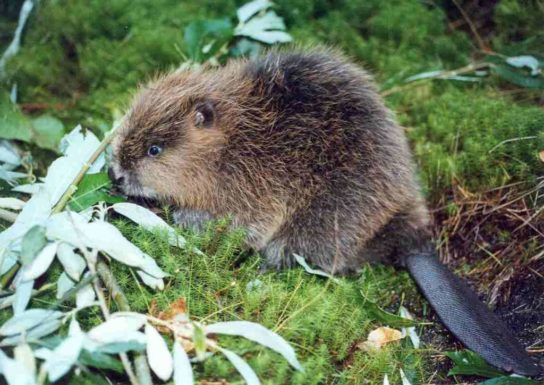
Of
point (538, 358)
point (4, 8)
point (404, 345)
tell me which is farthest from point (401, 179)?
point (4, 8)

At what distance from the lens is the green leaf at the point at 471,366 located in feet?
8.80

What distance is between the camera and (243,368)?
2.30 metres

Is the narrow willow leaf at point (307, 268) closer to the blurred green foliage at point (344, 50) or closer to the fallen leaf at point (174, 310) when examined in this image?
the fallen leaf at point (174, 310)

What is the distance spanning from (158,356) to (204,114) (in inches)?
48.3

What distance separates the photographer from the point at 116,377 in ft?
8.19

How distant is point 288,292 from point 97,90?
76.9 inches

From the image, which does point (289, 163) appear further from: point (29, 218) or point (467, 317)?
point (29, 218)

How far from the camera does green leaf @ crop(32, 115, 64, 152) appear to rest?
3.66 m

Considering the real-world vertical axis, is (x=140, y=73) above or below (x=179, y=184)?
above

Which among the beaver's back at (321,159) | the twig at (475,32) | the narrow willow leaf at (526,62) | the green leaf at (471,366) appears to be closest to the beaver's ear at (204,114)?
the beaver's back at (321,159)

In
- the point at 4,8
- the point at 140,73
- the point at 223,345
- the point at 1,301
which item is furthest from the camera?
the point at 4,8

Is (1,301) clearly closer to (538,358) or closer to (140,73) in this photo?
(140,73)

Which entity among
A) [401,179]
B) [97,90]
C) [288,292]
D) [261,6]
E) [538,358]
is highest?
[261,6]

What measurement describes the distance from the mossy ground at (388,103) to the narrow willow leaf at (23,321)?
0.41m
